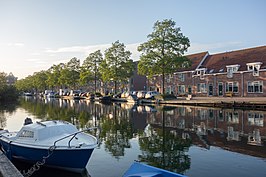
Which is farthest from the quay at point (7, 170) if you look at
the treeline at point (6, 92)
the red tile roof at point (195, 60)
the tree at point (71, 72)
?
the tree at point (71, 72)

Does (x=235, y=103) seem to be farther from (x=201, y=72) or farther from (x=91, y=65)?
(x=91, y=65)

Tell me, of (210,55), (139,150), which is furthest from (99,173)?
(210,55)

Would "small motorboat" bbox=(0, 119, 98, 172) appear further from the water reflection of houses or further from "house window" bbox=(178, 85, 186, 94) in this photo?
"house window" bbox=(178, 85, 186, 94)

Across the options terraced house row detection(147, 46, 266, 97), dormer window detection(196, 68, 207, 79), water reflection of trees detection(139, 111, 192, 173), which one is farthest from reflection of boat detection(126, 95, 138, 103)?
water reflection of trees detection(139, 111, 192, 173)

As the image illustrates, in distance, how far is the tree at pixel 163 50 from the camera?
4591 cm

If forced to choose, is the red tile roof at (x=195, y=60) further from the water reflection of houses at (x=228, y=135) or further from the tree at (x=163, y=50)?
the water reflection of houses at (x=228, y=135)

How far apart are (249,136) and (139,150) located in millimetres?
7314

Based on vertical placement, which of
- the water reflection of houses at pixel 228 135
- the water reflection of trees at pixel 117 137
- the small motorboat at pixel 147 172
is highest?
the small motorboat at pixel 147 172

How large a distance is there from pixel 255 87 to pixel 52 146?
40213 millimetres

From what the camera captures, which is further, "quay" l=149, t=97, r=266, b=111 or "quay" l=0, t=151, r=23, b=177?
"quay" l=149, t=97, r=266, b=111

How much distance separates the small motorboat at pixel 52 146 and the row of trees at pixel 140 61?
35.3 meters

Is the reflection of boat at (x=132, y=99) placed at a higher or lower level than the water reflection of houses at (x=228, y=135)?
higher

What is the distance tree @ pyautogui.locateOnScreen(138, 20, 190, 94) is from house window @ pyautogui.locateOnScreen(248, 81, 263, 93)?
1099 centimetres

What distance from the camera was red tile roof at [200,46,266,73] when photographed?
44994 millimetres
